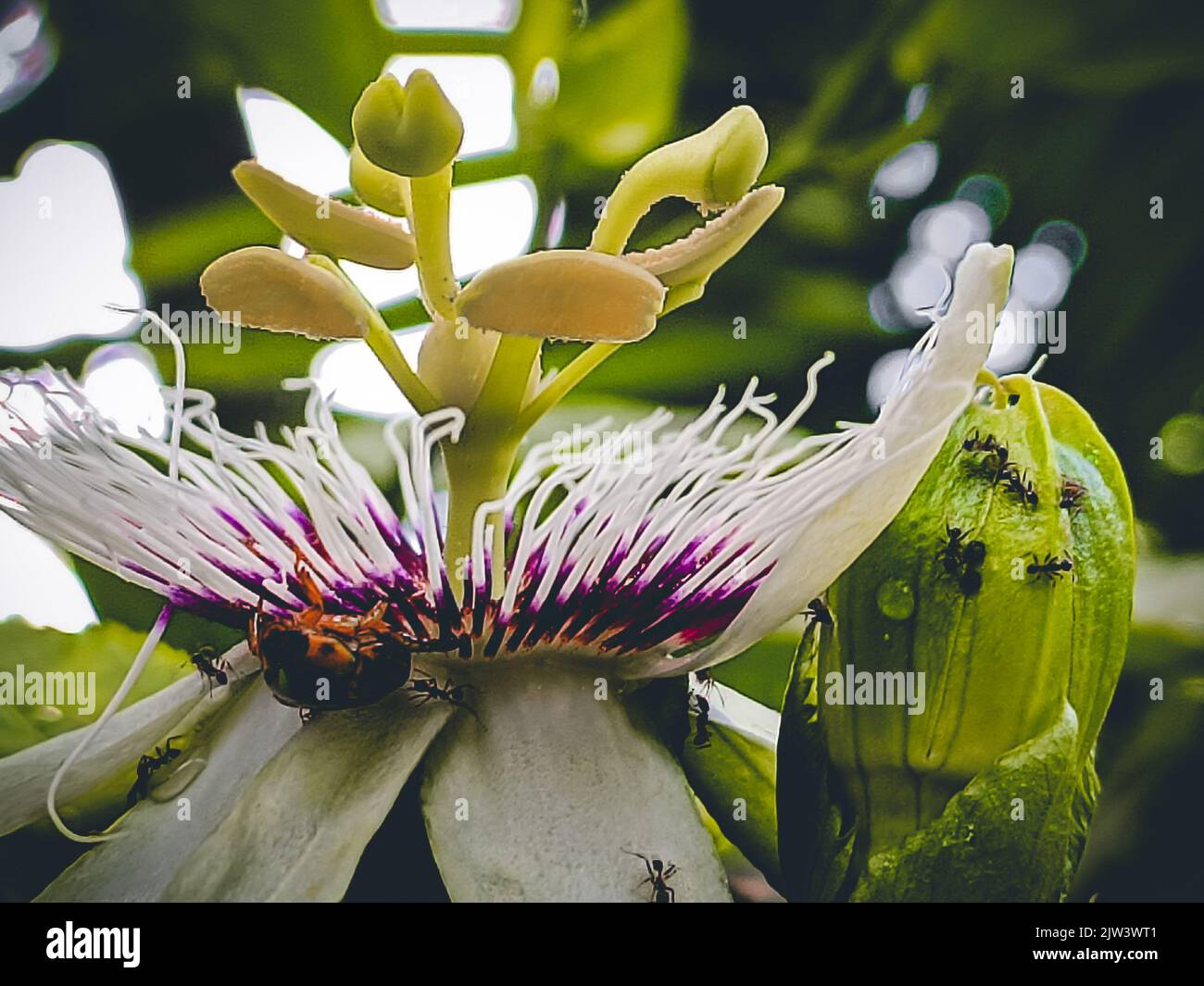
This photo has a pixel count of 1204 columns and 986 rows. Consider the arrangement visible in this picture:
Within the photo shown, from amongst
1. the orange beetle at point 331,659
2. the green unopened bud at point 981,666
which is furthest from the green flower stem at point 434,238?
the green unopened bud at point 981,666

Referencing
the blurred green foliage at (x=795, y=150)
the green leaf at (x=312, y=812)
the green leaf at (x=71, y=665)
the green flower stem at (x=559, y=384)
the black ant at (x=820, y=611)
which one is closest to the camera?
the green leaf at (x=312, y=812)

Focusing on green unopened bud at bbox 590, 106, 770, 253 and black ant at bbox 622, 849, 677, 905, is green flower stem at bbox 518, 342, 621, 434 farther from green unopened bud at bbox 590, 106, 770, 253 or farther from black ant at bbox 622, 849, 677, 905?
black ant at bbox 622, 849, 677, 905

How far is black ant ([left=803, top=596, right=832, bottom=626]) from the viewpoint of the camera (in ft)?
2.85

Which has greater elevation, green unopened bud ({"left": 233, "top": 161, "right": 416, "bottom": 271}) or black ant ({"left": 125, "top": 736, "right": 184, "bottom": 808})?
green unopened bud ({"left": 233, "top": 161, "right": 416, "bottom": 271})

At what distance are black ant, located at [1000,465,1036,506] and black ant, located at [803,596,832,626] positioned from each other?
15cm

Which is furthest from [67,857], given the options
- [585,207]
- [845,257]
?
[845,257]

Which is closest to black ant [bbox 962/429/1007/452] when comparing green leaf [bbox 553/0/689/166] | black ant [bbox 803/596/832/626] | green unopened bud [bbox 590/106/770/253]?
black ant [bbox 803/596/832/626]

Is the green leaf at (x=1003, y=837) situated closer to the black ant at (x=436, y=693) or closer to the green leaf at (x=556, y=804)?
the green leaf at (x=556, y=804)

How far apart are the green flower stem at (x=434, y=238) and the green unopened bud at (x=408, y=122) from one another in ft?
0.16

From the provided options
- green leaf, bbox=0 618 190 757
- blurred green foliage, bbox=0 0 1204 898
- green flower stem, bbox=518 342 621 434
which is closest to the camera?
green flower stem, bbox=518 342 621 434

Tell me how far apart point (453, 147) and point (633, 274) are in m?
0.15

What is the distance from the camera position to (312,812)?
0.79 metres

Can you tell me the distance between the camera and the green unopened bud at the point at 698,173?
3.11 ft

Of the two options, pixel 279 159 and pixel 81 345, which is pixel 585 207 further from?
pixel 81 345
